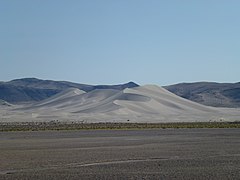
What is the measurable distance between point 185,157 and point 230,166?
4.58 metres

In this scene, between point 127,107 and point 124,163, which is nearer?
point 124,163

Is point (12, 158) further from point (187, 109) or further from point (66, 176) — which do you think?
point (187, 109)

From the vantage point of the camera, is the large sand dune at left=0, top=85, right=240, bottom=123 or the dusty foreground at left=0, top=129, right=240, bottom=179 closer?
the dusty foreground at left=0, top=129, right=240, bottom=179

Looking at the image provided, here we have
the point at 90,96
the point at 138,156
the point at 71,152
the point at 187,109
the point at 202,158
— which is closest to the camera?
the point at 202,158

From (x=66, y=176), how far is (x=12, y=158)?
8235 millimetres

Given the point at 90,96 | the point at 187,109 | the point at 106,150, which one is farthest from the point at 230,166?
the point at 90,96

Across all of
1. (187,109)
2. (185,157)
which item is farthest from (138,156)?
(187,109)

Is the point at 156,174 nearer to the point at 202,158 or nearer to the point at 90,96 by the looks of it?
the point at 202,158

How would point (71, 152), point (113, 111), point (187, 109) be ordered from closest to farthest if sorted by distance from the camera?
point (71, 152)
point (113, 111)
point (187, 109)

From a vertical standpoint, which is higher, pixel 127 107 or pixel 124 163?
pixel 127 107

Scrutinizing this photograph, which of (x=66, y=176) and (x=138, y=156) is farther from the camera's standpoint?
(x=138, y=156)

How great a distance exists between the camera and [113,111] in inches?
5556

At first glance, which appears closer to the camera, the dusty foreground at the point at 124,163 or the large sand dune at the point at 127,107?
the dusty foreground at the point at 124,163

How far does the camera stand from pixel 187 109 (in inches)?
6137
